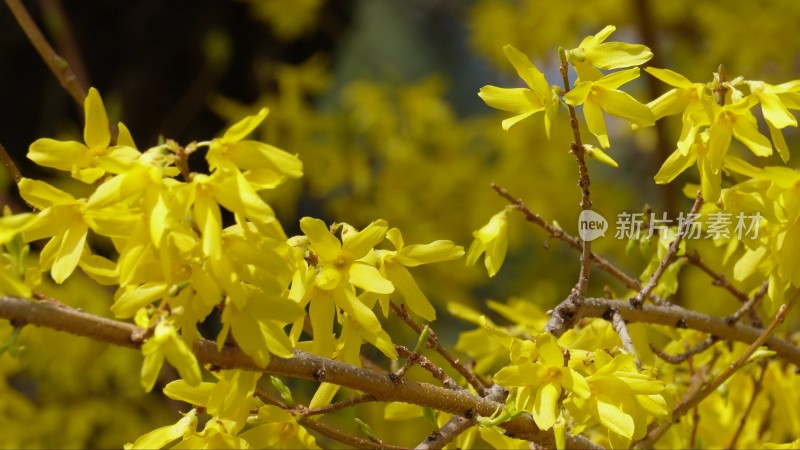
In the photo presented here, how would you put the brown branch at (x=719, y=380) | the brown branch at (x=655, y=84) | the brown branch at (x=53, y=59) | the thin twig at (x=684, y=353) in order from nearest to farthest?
the brown branch at (x=719, y=380), the thin twig at (x=684, y=353), the brown branch at (x=53, y=59), the brown branch at (x=655, y=84)

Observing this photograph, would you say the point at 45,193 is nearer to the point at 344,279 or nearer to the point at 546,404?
the point at 344,279

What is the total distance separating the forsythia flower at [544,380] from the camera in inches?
40.4

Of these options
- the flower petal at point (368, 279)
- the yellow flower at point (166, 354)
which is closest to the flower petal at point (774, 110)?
the flower petal at point (368, 279)

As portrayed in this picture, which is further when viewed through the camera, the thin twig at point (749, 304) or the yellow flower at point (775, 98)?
the thin twig at point (749, 304)

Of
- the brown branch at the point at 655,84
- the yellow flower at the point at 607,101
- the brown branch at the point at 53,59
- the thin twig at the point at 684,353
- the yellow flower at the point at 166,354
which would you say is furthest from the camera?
the brown branch at the point at 655,84

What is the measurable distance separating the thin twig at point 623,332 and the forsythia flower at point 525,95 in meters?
0.27

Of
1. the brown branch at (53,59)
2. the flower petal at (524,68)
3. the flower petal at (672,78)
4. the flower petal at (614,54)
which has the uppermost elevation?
the flower petal at (614,54)

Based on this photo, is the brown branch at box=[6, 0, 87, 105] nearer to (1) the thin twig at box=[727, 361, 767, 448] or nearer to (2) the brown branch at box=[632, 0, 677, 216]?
(1) the thin twig at box=[727, 361, 767, 448]

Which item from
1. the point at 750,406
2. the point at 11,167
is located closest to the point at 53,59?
the point at 11,167

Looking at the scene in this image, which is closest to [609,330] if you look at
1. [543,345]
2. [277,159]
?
[543,345]

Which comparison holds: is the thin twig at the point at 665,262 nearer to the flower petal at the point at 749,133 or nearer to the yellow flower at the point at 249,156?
the flower petal at the point at 749,133

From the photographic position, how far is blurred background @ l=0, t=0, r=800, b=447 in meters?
2.89

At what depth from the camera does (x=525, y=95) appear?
1143mm

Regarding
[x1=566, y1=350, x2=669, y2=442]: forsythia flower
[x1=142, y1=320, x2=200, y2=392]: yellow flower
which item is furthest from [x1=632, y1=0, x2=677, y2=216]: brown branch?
[x1=142, y1=320, x2=200, y2=392]: yellow flower
